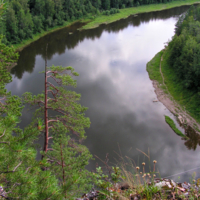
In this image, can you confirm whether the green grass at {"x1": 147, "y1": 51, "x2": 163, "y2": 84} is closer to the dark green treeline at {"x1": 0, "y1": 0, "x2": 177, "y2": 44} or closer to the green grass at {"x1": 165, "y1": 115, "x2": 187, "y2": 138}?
the green grass at {"x1": 165, "y1": 115, "x2": 187, "y2": 138}

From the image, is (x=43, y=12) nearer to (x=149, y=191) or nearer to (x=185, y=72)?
(x=185, y=72)

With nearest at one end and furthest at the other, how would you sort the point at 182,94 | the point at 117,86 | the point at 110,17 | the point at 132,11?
the point at 182,94
the point at 117,86
the point at 110,17
the point at 132,11

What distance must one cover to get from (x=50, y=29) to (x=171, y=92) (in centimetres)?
3360

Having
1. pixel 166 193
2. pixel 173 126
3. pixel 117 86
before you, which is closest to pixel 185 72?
pixel 173 126

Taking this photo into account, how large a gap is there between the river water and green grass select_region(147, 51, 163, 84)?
2.79 feet

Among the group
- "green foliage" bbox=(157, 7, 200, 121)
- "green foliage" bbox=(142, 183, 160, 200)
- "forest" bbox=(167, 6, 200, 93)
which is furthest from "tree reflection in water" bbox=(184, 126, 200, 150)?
"green foliage" bbox=(142, 183, 160, 200)

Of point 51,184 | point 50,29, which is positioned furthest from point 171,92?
point 50,29

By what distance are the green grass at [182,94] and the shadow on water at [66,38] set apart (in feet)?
64.7

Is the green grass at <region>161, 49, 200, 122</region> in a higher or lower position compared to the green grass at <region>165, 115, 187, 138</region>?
higher

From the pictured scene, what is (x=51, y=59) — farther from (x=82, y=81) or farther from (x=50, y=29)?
(x=50, y=29)

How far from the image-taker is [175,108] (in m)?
23.1

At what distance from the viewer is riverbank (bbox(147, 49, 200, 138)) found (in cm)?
2099

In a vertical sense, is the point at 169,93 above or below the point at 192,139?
above

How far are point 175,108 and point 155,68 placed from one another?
10.6 metres
